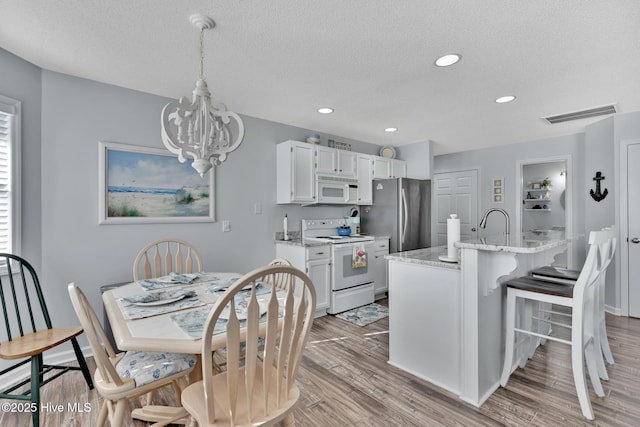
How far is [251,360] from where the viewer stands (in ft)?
3.68

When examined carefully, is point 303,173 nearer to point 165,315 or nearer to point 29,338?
point 165,315

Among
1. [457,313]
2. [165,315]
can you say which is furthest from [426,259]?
[165,315]

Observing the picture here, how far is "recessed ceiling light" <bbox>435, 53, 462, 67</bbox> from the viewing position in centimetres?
223

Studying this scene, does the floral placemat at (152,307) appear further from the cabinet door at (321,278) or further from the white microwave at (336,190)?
the white microwave at (336,190)

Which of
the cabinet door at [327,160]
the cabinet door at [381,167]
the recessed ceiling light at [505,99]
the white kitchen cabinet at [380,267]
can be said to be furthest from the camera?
the cabinet door at [381,167]

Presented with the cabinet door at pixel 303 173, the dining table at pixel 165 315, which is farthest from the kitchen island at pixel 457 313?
the cabinet door at pixel 303 173


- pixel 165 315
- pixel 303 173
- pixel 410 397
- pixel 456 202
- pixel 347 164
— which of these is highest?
pixel 347 164

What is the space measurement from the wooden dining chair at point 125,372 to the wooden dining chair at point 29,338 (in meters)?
0.57

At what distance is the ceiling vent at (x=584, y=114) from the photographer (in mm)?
3340

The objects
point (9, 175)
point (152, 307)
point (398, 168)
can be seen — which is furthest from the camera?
point (398, 168)

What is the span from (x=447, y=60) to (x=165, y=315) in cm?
252

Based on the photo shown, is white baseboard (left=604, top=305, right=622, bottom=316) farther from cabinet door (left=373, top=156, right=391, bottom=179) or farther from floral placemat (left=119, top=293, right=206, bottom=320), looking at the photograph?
floral placemat (left=119, top=293, right=206, bottom=320)

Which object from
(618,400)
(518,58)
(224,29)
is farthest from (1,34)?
(618,400)

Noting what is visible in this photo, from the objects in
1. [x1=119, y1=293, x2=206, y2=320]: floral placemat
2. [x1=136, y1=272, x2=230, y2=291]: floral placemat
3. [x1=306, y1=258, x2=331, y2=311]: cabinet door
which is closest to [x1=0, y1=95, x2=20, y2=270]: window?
[x1=136, y1=272, x2=230, y2=291]: floral placemat
